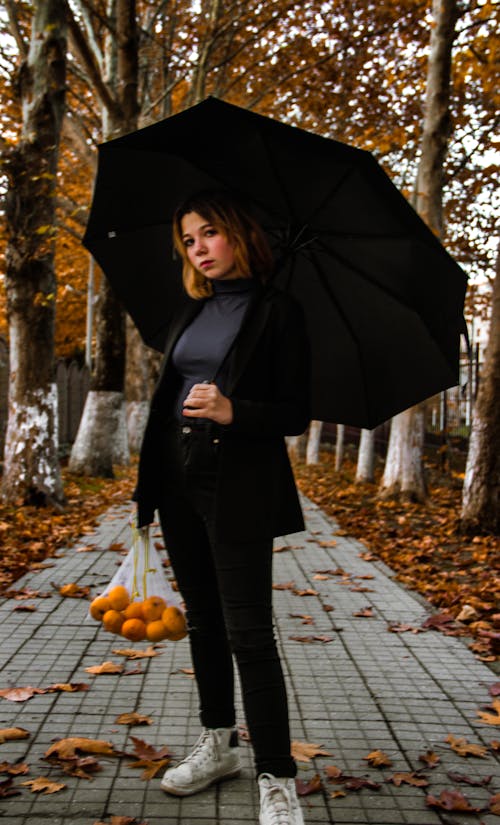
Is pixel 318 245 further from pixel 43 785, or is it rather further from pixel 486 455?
pixel 486 455

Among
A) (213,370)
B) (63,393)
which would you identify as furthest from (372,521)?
(63,393)

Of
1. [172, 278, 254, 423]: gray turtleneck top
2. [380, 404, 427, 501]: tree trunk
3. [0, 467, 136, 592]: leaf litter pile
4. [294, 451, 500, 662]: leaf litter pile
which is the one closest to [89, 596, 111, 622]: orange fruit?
[172, 278, 254, 423]: gray turtleneck top

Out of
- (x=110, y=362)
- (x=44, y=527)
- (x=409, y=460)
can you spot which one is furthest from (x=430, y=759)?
(x=110, y=362)

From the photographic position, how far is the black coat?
9.36 ft

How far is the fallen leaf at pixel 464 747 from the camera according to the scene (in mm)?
3668

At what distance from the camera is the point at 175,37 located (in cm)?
2330

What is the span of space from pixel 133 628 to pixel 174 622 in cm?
15

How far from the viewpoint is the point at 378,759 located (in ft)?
11.7

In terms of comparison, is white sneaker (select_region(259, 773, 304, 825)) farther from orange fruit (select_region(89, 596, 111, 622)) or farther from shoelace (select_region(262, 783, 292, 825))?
orange fruit (select_region(89, 596, 111, 622))

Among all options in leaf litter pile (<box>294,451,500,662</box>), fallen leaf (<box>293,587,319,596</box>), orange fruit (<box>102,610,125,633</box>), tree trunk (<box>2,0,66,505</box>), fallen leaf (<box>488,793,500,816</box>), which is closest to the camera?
fallen leaf (<box>488,793,500,816</box>)

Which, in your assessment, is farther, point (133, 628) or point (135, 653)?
point (135, 653)

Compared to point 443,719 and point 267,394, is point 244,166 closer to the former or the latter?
point 267,394

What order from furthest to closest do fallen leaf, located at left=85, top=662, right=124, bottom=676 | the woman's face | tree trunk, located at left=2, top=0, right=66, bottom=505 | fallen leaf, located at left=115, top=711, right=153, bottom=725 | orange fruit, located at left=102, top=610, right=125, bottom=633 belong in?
tree trunk, located at left=2, top=0, right=66, bottom=505
fallen leaf, located at left=85, top=662, right=124, bottom=676
fallen leaf, located at left=115, top=711, right=153, bottom=725
orange fruit, located at left=102, top=610, right=125, bottom=633
the woman's face

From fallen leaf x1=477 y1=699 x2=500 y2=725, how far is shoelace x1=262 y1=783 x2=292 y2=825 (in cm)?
158
